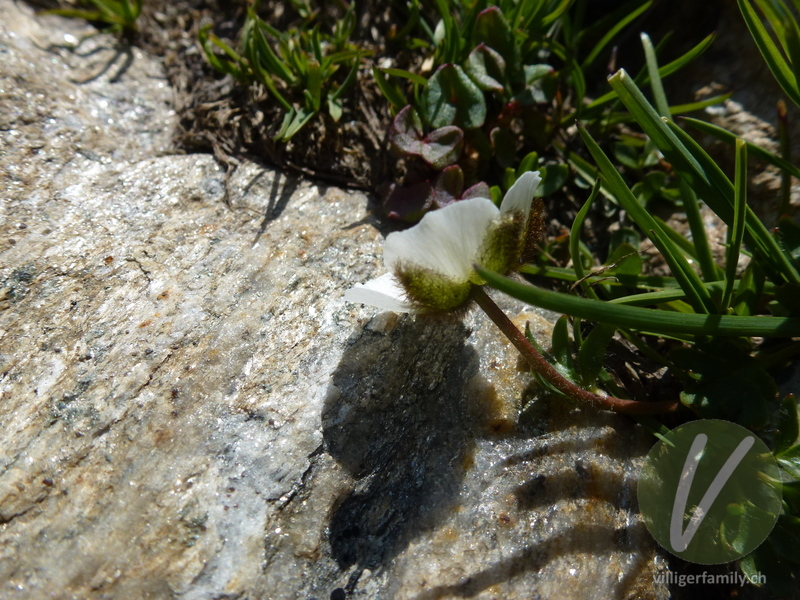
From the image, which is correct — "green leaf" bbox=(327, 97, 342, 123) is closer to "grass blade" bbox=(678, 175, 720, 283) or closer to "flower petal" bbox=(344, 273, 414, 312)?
"flower petal" bbox=(344, 273, 414, 312)

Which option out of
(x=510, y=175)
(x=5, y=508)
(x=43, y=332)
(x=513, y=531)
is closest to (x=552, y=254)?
(x=510, y=175)

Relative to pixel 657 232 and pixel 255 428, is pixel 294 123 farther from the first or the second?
pixel 657 232

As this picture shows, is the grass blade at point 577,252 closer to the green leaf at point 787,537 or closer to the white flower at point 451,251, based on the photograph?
the white flower at point 451,251

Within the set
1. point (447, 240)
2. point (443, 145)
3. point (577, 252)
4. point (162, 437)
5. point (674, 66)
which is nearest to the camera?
point (447, 240)

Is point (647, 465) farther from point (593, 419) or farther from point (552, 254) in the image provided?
point (552, 254)

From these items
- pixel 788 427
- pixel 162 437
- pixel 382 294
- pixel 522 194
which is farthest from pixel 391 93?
pixel 788 427

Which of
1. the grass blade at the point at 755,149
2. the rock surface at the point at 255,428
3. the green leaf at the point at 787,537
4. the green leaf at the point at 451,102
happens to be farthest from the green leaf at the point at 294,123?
the green leaf at the point at 787,537
